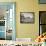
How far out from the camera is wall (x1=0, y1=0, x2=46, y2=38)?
4.55 meters

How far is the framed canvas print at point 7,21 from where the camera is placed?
4637mm

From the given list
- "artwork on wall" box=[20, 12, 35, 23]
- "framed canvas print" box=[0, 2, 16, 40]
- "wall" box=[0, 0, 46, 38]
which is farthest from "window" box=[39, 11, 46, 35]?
"framed canvas print" box=[0, 2, 16, 40]

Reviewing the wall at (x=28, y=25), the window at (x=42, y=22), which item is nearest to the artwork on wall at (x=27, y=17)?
the wall at (x=28, y=25)

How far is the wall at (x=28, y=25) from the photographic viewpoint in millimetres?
4547

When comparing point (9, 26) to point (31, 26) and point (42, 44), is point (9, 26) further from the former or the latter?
point (42, 44)

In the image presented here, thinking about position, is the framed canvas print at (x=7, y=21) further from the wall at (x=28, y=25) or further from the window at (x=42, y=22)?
the window at (x=42, y=22)

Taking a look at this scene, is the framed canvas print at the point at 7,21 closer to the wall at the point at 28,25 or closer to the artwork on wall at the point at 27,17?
the wall at the point at 28,25

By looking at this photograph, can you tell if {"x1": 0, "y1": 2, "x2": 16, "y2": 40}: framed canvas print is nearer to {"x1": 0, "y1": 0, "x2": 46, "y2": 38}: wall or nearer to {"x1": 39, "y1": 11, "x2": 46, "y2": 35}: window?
{"x1": 0, "y1": 0, "x2": 46, "y2": 38}: wall

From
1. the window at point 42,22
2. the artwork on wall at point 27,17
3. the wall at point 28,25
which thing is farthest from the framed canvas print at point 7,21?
the window at point 42,22

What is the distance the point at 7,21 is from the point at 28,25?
720 millimetres

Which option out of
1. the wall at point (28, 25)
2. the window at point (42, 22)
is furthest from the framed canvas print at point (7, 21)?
the window at point (42, 22)

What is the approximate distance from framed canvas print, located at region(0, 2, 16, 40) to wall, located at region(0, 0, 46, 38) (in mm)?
170

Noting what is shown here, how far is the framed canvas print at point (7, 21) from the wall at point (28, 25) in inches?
6.7

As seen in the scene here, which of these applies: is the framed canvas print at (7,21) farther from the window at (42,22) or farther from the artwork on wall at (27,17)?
the window at (42,22)
